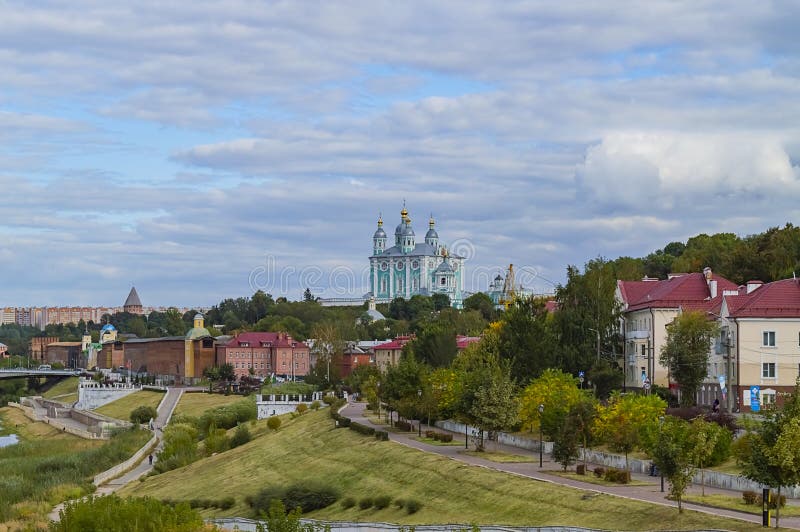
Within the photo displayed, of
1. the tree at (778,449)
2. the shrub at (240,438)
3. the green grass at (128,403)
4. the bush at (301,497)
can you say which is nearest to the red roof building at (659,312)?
the bush at (301,497)

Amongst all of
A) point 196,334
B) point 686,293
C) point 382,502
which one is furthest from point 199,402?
point 382,502

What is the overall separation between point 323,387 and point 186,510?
97800 millimetres

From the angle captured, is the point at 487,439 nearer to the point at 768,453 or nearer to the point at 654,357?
the point at 654,357

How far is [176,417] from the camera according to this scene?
13000cm

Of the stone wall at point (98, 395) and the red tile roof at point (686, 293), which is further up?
the red tile roof at point (686, 293)

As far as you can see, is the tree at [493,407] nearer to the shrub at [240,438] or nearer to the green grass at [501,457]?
the green grass at [501,457]

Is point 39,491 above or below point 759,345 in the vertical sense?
below

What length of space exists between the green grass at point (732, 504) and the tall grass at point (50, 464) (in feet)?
133

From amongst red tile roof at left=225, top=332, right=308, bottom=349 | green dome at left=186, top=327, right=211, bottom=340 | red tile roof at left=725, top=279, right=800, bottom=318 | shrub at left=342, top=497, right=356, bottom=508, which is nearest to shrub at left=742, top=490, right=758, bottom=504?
shrub at left=342, top=497, right=356, bottom=508

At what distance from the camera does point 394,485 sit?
58.0 meters

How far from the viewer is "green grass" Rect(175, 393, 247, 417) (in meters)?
136

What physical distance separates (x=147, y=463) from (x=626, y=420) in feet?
164

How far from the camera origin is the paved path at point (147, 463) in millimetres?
78938

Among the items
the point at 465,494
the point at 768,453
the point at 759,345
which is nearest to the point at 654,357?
the point at 759,345
